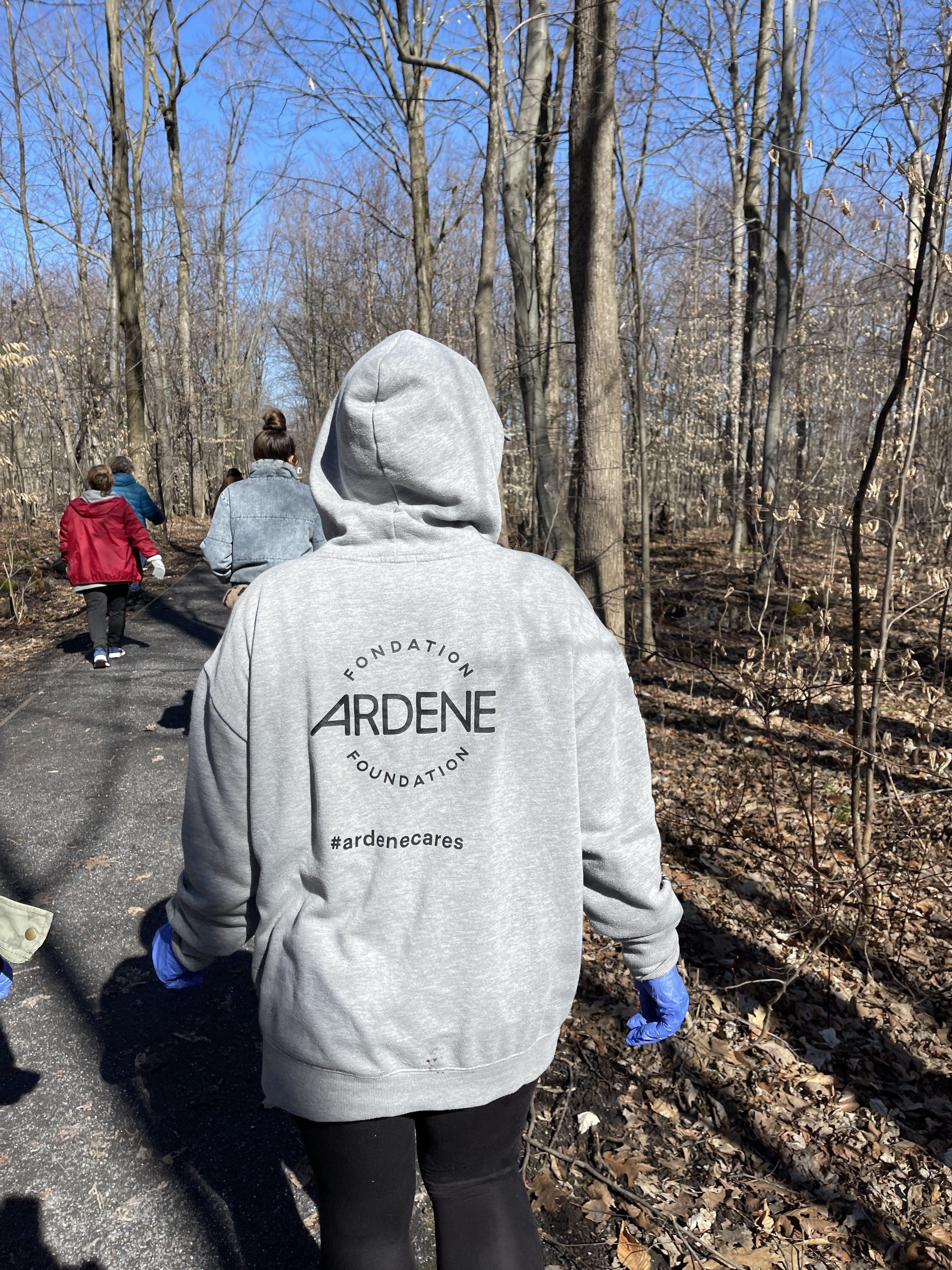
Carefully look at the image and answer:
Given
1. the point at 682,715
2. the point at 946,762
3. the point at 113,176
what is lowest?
the point at 682,715

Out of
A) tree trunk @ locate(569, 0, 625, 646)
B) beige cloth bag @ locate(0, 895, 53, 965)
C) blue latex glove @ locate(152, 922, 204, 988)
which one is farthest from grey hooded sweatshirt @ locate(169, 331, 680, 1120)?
tree trunk @ locate(569, 0, 625, 646)

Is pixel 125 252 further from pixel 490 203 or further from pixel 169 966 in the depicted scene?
pixel 169 966

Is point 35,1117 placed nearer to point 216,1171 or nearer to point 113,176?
point 216,1171

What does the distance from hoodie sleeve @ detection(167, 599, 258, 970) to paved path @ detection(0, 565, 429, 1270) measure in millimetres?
1279

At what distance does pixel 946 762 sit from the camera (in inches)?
124

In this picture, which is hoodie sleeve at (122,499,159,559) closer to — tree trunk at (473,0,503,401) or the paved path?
the paved path

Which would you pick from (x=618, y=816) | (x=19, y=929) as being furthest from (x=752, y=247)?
(x=19, y=929)

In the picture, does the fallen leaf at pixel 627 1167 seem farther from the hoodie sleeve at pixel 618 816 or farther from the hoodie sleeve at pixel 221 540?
the hoodie sleeve at pixel 221 540

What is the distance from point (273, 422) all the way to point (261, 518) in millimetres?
680

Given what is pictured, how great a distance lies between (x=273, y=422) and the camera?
5609mm

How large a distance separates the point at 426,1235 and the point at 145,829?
301 centimetres

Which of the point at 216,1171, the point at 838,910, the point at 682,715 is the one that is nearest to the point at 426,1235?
the point at 216,1171

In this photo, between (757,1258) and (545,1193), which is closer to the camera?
(757,1258)

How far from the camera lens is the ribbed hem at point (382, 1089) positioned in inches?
48.7
